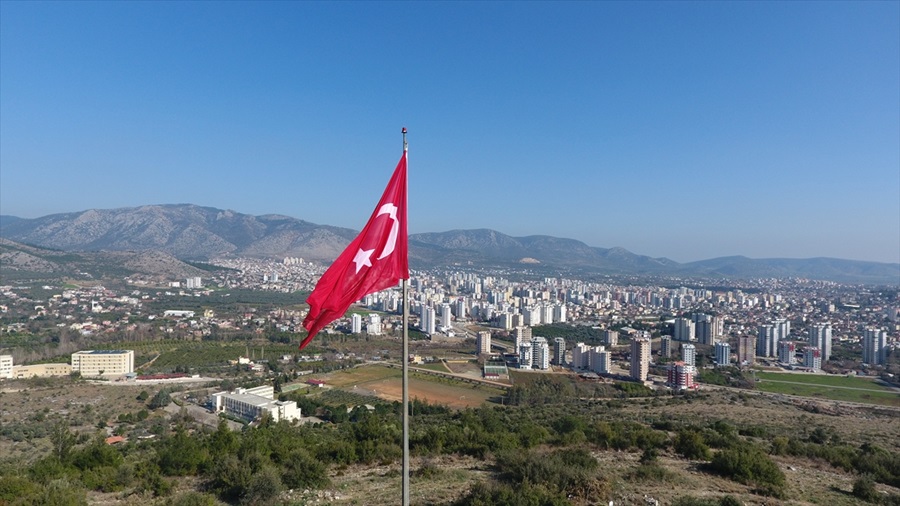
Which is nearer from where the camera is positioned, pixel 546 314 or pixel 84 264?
pixel 546 314

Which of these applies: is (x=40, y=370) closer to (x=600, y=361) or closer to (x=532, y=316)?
(x=600, y=361)

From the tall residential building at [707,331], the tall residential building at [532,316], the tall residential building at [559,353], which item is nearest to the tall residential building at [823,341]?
the tall residential building at [707,331]

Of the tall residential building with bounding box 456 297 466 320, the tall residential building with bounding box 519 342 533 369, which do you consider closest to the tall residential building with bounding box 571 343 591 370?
the tall residential building with bounding box 519 342 533 369

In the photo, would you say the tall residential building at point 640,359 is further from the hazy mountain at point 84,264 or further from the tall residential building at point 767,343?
the hazy mountain at point 84,264

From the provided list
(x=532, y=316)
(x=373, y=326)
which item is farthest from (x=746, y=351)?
(x=373, y=326)

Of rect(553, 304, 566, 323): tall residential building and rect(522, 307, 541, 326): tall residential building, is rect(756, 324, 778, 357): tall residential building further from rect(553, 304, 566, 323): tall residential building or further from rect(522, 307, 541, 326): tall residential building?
rect(522, 307, 541, 326): tall residential building
